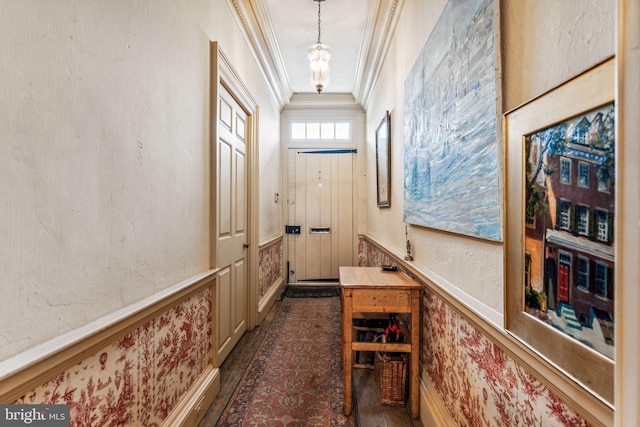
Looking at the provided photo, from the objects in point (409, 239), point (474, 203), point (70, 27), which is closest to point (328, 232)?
point (409, 239)

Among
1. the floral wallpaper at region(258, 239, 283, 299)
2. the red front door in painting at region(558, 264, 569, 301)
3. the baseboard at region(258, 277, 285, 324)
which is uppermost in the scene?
the red front door in painting at region(558, 264, 569, 301)

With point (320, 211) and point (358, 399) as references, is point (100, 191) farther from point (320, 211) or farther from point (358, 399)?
point (320, 211)

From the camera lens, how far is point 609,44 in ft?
1.92

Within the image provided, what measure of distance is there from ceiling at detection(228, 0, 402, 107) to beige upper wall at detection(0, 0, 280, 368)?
1209mm

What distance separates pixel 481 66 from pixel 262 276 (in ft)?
9.79

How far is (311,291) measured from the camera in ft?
14.4

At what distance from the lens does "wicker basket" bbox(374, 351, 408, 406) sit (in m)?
1.82

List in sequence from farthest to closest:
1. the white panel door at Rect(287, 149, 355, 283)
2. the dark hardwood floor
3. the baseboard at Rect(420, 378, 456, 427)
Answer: the white panel door at Rect(287, 149, 355, 283)
the dark hardwood floor
the baseboard at Rect(420, 378, 456, 427)

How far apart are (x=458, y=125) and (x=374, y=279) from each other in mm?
1080

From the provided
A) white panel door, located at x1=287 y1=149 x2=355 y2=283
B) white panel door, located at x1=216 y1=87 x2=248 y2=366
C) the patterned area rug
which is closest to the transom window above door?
white panel door, located at x1=287 y1=149 x2=355 y2=283

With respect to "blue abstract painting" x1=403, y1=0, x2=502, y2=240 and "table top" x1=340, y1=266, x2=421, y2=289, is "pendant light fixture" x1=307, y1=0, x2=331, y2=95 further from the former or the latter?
"table top" x1=340, y1=266, x2=421, y2=289

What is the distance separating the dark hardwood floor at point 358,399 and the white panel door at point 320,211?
2043 millimetres

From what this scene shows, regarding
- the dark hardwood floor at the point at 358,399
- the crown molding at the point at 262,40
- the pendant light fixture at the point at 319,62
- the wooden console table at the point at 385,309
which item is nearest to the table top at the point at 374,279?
the wooden console table at the point at 385,309

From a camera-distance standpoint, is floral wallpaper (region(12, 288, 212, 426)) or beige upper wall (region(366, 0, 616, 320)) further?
floral wallpaper (region(12, 288, 212, 426))
